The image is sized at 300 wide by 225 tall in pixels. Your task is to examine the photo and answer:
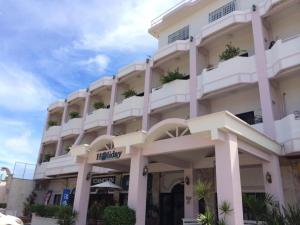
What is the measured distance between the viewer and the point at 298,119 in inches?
492

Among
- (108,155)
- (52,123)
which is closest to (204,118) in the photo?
(108,155)

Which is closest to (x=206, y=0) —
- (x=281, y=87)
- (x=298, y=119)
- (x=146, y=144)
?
(x=281, y=87)

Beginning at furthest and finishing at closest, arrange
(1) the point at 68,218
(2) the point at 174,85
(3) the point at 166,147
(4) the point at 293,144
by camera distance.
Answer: (2) the point at 174,85
(1) the point at 68,218
(4) the point at 293,144
(3) the point at 166,147

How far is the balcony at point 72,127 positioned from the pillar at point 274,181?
17.3 metres

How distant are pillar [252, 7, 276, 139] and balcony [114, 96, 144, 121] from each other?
8571mm

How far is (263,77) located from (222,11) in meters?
6.97

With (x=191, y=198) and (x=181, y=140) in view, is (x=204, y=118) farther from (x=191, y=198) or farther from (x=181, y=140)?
(x=191, y=198)

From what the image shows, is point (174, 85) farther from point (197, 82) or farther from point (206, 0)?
point (206, 0)

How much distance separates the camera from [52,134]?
28.7 meters

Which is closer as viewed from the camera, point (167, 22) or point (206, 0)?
point (206, 0)

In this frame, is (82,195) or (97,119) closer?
(82,195)

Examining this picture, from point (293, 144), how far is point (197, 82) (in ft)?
22.2

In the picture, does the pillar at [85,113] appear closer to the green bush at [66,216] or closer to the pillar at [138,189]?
the green bush at [66,216]

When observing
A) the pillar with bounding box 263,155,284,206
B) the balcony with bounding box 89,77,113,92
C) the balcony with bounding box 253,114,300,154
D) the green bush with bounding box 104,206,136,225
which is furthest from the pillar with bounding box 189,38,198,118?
the balcony with bounding box 89,77,113,92
